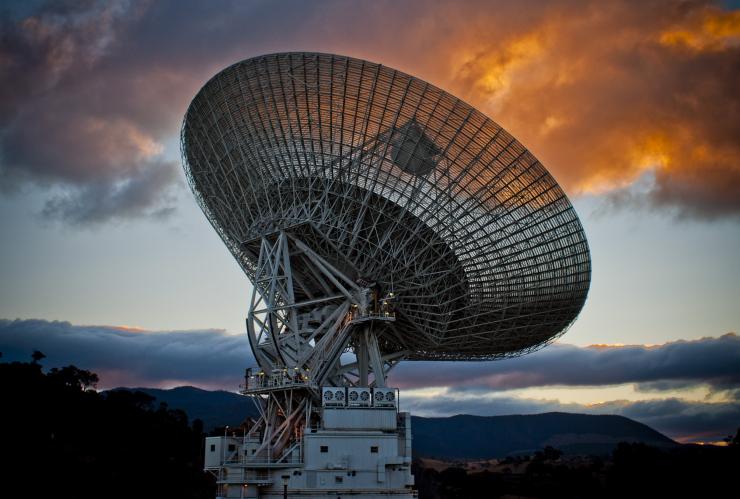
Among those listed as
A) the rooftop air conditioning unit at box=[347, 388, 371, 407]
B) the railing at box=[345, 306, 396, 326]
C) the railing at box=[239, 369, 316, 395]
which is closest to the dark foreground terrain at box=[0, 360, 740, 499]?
the railing at box=[239, 369, 316, 395]

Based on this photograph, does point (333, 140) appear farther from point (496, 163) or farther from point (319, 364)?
point (319, 364)

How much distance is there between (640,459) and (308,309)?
6429 cm

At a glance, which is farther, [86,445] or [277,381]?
[86,445]

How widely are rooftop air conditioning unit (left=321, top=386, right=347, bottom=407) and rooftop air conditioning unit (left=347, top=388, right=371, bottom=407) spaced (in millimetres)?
284

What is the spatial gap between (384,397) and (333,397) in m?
2.91

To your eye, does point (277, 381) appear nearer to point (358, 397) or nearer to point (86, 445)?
point (358, 397)

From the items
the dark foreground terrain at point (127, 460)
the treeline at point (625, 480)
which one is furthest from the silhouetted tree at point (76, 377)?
the treeline at point (625, 480)

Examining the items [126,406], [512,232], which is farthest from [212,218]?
[126,406]

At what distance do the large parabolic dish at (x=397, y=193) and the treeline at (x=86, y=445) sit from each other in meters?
27.0

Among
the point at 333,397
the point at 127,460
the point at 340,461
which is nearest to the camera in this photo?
the point at 340,461

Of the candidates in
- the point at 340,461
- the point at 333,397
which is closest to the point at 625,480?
the point at 333,397

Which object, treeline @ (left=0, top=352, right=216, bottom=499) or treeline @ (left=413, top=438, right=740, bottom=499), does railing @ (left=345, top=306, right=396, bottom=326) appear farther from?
treeline @ (left=413, top=438, right=740, bottom=499)

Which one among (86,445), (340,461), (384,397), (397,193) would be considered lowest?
(340,461)

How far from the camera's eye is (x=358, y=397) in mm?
44094
